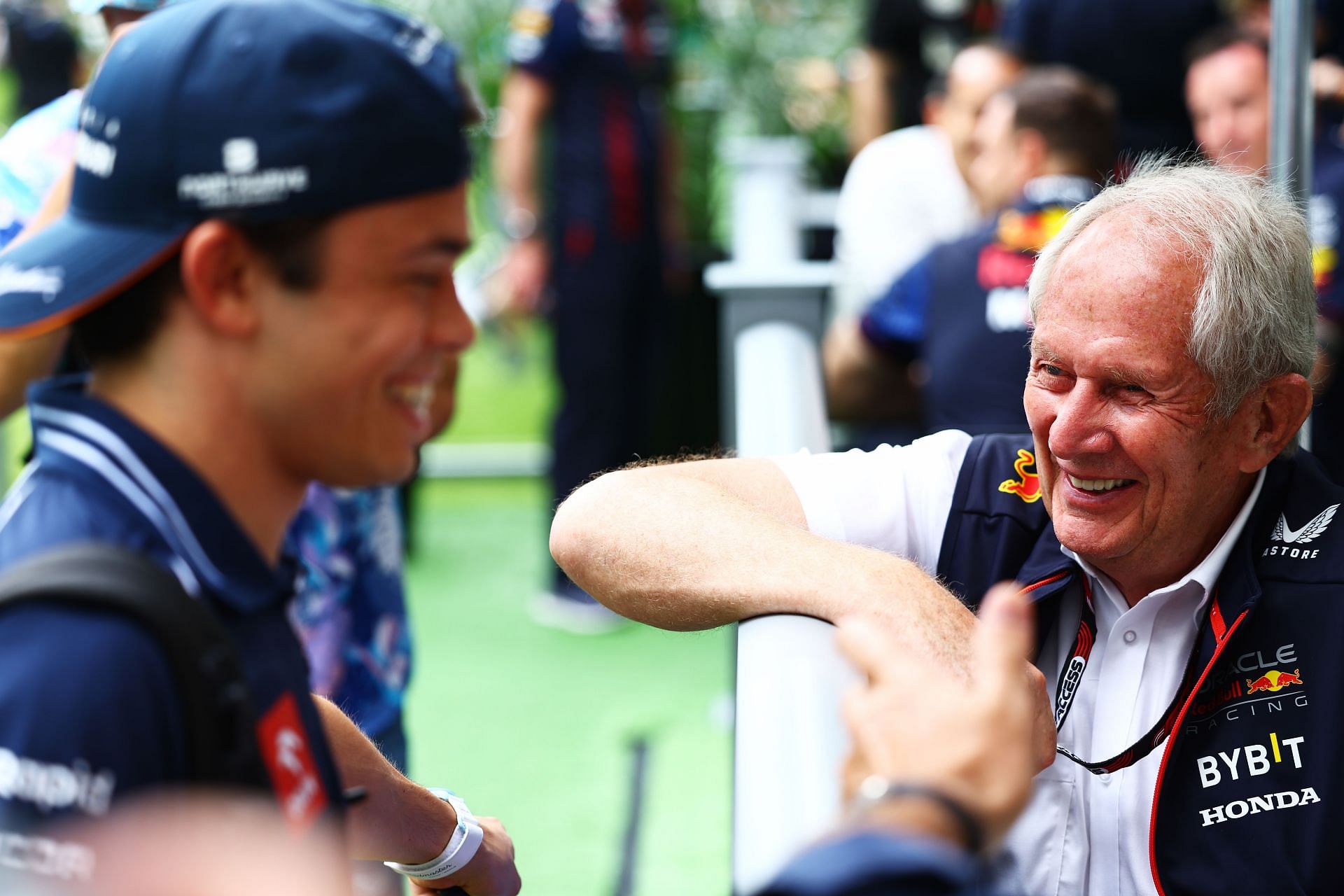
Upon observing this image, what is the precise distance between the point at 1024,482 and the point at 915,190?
9.73 ft

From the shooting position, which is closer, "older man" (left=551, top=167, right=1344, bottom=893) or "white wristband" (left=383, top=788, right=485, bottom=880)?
"white wristband" (left=383, top=788, right=485, bottom=880)

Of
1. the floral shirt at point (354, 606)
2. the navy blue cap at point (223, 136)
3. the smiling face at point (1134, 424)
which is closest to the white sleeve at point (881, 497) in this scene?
the smiling face at point (1134, 424)

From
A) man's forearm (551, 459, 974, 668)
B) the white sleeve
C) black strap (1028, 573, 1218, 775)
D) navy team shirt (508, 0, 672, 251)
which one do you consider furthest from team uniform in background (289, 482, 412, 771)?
navy team shirt (508, 0, 672, 251)

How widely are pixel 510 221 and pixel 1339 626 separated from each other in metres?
4.44

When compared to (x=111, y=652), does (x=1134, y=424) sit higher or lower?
lower

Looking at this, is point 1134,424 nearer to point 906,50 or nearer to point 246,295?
point 246,295

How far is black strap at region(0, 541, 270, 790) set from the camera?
78 cm

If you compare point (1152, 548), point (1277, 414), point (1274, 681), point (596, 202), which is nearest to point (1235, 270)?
point (1277, 414)

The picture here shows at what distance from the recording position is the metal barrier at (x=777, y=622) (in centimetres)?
90

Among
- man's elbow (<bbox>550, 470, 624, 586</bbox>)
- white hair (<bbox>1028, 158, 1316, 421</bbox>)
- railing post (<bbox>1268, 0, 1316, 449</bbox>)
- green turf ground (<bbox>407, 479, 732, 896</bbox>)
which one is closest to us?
white hair (<bbox>1028, 158, 1316, 421</bbox>)

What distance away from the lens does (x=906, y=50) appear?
609 centimetres

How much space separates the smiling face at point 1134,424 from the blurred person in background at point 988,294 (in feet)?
3.70

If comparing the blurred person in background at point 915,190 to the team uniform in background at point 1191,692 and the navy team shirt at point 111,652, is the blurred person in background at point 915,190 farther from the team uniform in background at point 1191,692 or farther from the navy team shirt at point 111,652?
the navy team shirt at point 111,652

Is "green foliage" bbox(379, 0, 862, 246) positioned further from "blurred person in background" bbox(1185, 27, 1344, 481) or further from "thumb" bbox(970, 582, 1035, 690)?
"thumb" bbox(970, 582, 1035, 690)
